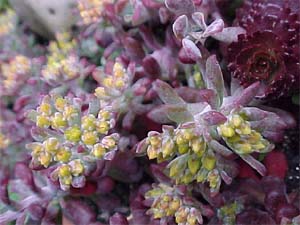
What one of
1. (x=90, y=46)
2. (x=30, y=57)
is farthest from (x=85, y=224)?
(x=30, y=57)

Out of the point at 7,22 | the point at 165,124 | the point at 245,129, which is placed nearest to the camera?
the point at 245,129

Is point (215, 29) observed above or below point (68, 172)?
above

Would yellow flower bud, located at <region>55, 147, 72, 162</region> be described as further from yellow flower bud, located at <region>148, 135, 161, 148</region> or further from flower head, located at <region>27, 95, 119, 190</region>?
yellow flower bud, located at <region>148, 135, 161, 148</region>

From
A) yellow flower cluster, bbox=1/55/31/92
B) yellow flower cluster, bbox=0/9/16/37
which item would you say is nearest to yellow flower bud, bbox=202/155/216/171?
yellow flower cluster, bbox=1/55/31/92

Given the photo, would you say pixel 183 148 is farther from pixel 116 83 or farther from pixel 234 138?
pixel 116 83

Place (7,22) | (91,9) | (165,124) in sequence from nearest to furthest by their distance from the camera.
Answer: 1. (165,124)
2. (91,9)
3. (7,22)

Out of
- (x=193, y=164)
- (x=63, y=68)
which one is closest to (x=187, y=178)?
(x=193, y=164)

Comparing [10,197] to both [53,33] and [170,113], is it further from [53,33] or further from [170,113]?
[53,33]
